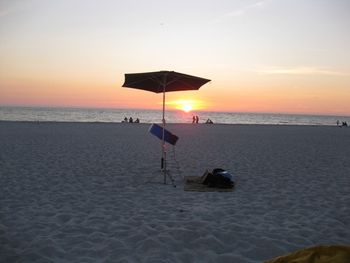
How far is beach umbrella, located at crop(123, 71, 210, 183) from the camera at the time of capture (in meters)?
8.81

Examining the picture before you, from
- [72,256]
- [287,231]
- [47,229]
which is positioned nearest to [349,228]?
[287,231]

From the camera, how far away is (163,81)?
948 cm

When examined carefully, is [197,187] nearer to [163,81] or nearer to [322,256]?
[163,81]

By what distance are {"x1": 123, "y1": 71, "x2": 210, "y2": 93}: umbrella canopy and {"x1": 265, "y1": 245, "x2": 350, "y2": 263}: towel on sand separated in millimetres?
6202

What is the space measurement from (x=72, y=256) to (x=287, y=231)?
10.7ft

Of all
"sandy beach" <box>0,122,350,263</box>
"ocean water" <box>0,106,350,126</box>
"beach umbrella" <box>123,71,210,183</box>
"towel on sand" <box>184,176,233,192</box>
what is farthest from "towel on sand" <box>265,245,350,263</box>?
"ocean water" <box>0,106,350,126</box>

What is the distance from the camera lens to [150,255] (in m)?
4.57

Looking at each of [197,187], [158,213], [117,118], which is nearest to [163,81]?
[197,187]

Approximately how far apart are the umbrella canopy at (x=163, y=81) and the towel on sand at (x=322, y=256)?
6.20 metres

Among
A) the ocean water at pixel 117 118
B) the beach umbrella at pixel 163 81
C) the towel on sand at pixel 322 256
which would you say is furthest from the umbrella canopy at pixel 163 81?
the ocean water at pixel 117 118

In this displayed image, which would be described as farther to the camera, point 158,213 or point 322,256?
point 158,213

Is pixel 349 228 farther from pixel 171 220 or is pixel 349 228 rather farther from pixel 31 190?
pixel 31 190

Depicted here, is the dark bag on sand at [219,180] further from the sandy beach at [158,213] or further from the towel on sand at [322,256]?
the towel on sand at [322,256]

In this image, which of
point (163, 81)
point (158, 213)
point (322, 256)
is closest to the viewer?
point (322, 256)
